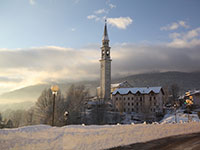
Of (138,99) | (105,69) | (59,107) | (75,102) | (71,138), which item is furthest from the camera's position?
(105,69)

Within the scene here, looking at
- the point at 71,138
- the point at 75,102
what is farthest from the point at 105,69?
the point at 71,138

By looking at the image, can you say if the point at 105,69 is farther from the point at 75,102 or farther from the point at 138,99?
the point at 75,102

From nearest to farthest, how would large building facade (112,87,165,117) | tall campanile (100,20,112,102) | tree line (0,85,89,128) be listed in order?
tree line (0,85,89,128), large building facade (112,87,165,117), tall campanile (100,20,112,102)

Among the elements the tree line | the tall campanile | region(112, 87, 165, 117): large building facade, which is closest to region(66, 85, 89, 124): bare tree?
the tree line

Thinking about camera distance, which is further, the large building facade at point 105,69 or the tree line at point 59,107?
the large building facade at point 105,69

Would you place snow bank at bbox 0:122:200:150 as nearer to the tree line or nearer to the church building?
the tree line

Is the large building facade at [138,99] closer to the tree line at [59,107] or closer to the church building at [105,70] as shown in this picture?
the church building at [105,70]

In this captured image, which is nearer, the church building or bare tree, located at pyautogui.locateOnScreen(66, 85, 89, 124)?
bare tree, located at pyautogui.locateOnScreen(66, 85, 89, 124)

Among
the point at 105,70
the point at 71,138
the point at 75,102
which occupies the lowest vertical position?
the point at 71,138

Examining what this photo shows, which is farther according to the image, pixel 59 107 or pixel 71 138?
pixel 59 107

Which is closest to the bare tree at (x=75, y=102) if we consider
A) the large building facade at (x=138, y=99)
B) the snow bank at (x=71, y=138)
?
the large building facade at (x=138, y=99)

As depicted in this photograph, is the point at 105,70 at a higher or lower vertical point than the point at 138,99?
higher

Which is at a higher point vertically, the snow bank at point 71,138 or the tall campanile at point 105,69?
the tall campanile at point 105,69

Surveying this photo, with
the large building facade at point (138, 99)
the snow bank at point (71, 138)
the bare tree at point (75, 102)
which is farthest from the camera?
the large building facade at point (138, 99)
